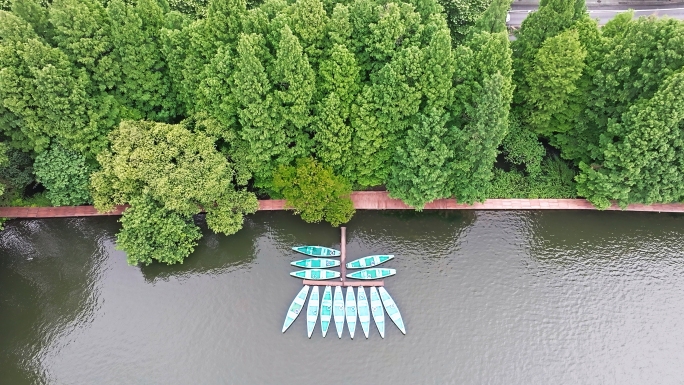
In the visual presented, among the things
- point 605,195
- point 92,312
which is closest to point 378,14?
point 605,195

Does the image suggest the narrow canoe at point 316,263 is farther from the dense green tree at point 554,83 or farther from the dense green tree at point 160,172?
the dense green tree at point 554,83

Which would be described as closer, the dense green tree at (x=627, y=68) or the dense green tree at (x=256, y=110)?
the dense green tree at (x=627, y=68)

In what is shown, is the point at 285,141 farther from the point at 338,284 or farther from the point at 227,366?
the point at 227,366

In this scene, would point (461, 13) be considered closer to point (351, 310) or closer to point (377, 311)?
point (377, 311)

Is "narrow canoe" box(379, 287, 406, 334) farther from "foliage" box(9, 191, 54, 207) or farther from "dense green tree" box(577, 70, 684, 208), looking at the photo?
"foliage" box(9, 191, 54, 207)

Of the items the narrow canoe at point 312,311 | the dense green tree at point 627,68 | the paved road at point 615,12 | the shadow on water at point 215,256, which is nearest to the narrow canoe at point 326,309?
the narrow canoe at point 312,311

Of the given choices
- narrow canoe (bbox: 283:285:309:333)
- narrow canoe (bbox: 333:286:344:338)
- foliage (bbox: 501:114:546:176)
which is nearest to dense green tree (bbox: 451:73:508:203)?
foliage (bbox: 501:114:546:176)

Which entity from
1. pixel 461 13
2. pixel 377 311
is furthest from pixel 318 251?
pixel 461 13
